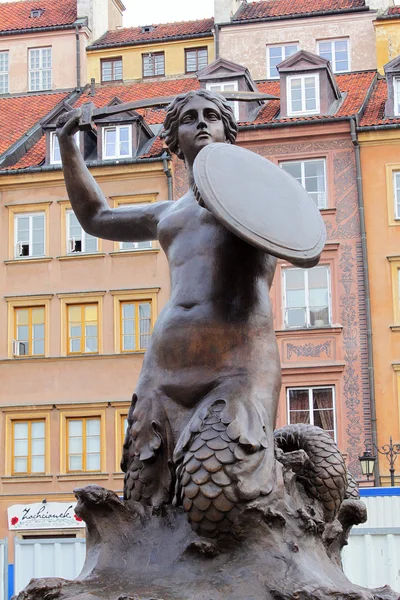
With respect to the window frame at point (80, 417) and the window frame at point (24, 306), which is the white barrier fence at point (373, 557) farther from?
the window frame at point (24, 306)

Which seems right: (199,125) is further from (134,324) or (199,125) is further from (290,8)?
(290,8)

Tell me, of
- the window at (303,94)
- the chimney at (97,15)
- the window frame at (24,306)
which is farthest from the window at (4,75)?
the window at (303,94)

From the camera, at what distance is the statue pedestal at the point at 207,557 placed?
154 inches

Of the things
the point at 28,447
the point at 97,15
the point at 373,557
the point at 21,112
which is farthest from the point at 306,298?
the point at 373,557

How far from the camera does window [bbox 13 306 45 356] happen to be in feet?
105

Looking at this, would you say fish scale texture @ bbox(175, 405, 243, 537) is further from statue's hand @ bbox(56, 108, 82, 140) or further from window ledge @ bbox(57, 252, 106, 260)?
window ledge @ bbox(57, 252, 106, 260)

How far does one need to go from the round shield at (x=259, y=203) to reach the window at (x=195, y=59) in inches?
1433

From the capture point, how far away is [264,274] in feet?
14.9

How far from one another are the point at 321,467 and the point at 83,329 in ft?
90.0

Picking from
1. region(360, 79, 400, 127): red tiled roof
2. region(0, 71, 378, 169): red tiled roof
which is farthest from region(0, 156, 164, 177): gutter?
region(360, 79, 400, 127): red tiled roof

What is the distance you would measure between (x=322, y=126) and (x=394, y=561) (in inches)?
872

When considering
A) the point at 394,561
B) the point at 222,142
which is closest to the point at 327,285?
the point at 394,561

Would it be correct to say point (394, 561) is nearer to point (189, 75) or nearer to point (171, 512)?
point (171, 512)

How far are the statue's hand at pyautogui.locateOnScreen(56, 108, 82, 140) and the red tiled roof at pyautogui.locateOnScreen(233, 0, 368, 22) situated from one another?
3349cm
